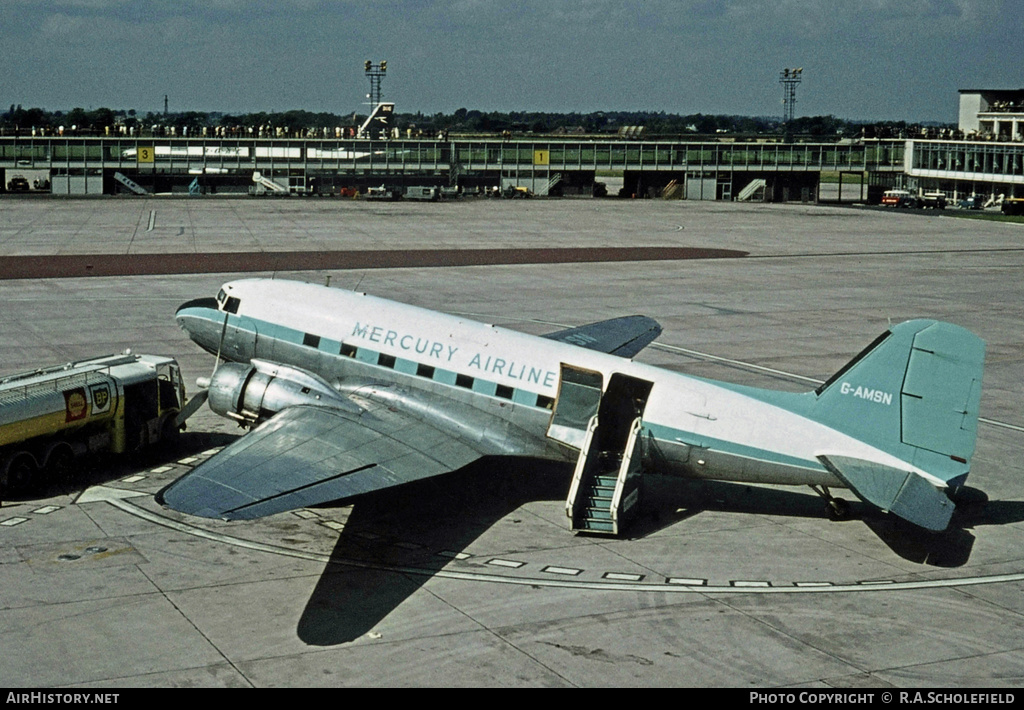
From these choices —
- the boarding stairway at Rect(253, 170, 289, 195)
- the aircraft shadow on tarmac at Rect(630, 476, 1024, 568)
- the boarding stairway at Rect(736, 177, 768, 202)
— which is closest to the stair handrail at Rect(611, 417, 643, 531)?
the aircraft shadow on tarmac at Rect(630, 476, 1024, 568)

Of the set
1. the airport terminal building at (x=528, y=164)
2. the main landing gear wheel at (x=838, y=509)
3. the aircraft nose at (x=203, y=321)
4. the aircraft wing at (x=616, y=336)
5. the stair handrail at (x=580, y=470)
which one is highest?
the airport terminal building at (x=528, y=164)

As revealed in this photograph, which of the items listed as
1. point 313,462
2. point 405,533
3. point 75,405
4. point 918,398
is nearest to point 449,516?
point 405,533

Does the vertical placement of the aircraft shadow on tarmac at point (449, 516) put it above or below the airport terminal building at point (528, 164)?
below

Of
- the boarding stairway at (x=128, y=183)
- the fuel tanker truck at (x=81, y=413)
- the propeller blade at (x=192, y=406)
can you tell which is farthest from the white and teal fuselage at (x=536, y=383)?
the boarding stairway at (x=128, y=183)

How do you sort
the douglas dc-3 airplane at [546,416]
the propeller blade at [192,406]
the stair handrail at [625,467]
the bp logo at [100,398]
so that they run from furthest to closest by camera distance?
1. the propeller blade at [192,406]
2. the bp logo at [100,398]
3. the stair handrail at [625,467]
4. the douglas dc-3 airplane at [546,416]

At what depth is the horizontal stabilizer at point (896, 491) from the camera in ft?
72.6

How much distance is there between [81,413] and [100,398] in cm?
75

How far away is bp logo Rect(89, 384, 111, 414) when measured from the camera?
94.8 ft

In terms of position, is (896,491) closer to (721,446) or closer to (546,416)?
(721,446)

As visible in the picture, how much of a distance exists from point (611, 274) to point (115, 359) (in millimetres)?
42386

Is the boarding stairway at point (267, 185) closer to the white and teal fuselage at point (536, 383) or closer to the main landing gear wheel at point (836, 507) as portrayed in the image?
the white and teal fuselage at point (536, 383)

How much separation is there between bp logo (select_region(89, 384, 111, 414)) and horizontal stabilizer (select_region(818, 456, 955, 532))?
18108 millimetres

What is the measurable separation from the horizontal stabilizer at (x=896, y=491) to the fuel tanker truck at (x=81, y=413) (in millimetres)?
17326

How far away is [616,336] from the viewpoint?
3647 centimetres
